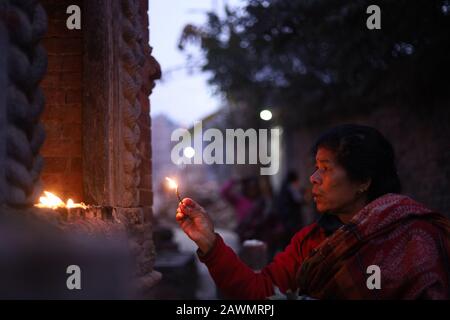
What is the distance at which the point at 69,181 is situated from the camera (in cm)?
342

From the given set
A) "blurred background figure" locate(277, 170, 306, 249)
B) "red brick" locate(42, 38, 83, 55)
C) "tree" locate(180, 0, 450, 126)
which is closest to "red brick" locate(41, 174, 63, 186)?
"red brick" locate(42, 38, 83, 55)

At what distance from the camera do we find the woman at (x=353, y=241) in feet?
8.27

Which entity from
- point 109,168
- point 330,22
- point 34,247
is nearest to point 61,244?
point 34,247

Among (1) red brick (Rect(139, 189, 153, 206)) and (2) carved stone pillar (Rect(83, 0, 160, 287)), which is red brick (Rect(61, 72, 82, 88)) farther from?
(1) red brick (Rect(139, 189, 153, 206))

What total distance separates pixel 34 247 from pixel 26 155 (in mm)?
398

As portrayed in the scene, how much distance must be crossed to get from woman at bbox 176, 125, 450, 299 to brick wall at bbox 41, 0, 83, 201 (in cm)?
101

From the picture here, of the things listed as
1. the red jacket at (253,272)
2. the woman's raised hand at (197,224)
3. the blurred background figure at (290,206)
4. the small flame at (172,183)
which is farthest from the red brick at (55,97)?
the blurred background figure at (290,206)

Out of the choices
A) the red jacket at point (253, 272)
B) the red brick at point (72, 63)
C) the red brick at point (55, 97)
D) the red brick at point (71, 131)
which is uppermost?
the red brick at point (72, 63)

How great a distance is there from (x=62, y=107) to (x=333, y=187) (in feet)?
5.89

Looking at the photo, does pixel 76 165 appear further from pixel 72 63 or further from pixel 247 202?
pixel 247 202

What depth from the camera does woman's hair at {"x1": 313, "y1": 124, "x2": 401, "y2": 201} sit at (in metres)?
2.79

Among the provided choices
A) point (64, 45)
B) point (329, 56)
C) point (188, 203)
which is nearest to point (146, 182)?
point (64, 45)

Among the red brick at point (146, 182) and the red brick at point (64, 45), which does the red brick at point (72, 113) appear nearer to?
the red brick at point (64, 45)

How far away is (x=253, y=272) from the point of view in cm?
288
